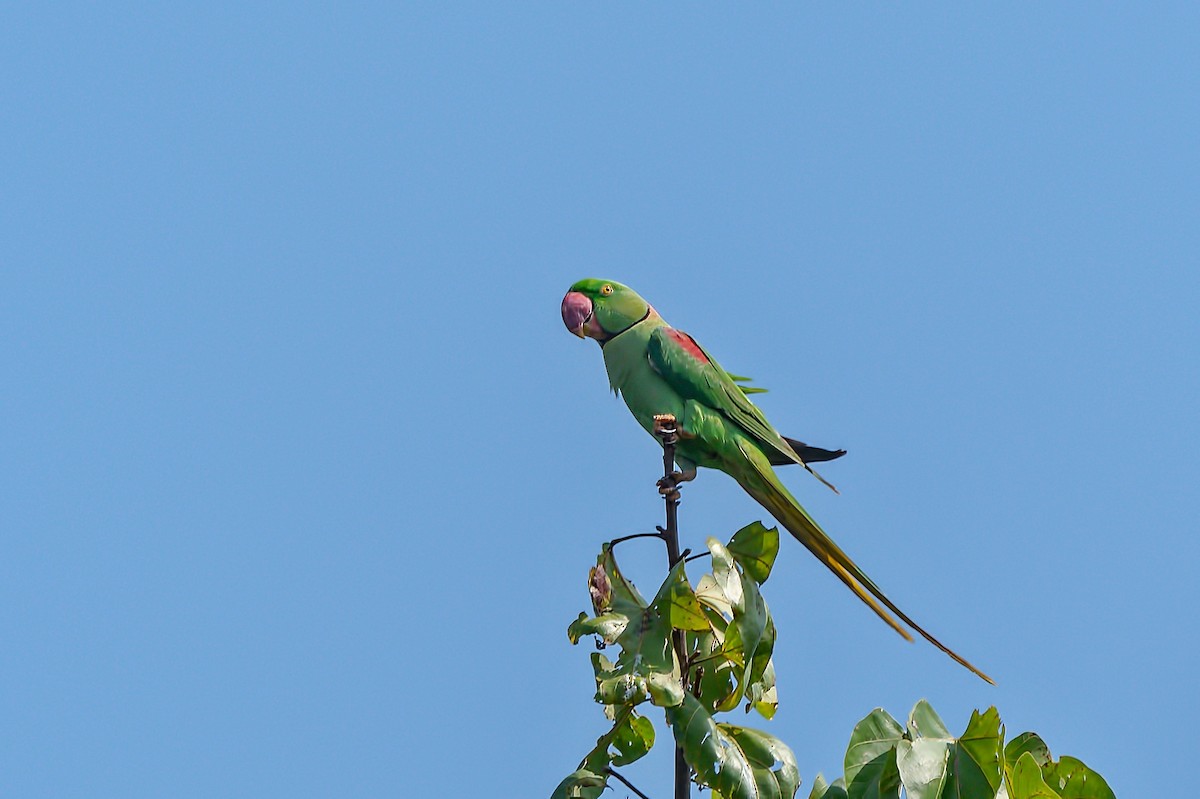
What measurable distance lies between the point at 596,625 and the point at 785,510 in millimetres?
1091

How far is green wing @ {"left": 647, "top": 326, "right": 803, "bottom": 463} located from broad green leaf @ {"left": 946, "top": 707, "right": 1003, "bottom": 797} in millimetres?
1484

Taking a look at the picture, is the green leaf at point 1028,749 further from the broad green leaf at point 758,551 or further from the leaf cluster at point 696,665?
the broad green leaf at point 758,551

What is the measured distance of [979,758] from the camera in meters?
2.83

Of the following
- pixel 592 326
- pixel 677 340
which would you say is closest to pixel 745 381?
pixel 677 340

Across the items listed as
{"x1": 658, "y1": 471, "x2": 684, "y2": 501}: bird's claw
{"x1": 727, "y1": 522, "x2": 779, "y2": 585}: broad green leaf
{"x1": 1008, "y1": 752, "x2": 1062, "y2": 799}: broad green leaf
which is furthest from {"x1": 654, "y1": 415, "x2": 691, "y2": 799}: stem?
{"x1": 1008, "y1": 752, "x2": 1062, "y2": 799}: broad green leaf

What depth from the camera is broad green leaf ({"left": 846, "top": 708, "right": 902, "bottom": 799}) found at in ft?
9.72

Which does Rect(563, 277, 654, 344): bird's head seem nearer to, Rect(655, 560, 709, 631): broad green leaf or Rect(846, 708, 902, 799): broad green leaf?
Rect(655, 560, 709, 631): broad green leaf

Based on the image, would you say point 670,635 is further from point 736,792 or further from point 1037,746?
point 1037,746

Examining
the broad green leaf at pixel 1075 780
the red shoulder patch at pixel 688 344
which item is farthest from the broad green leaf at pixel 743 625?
the red shoulder patch at pixel 688 344

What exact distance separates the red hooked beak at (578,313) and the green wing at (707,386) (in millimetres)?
282

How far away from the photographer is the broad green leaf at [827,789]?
123 inches

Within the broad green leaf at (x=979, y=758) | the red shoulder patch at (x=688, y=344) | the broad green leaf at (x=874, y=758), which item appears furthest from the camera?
the red shoulder patch at (x=688, y=344)

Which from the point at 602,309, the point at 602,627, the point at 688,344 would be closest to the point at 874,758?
the point at 602,627

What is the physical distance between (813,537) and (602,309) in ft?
3.95
